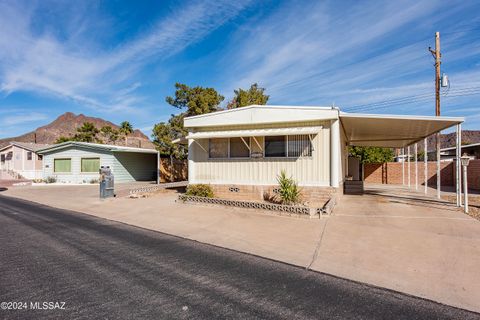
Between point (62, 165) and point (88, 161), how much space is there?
2.74m

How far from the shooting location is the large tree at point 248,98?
26.0 m

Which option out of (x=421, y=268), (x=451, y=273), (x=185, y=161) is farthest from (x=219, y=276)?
(x=185, y=161)

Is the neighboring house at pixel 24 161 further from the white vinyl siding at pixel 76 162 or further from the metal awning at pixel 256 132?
the metal awning at pixel 256 132

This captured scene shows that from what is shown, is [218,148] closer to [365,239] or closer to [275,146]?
[275,146]

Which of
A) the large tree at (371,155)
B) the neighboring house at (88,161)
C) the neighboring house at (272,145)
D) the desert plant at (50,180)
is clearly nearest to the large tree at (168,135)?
the neighboring house at (88,161)

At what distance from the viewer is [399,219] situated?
7207 millimetres

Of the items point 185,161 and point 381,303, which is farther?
point 185,161

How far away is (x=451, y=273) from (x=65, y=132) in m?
126

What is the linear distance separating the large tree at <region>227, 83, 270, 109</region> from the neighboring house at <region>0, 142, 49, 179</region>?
64.5ft

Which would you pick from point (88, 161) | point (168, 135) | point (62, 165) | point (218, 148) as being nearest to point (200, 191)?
point (218, 148)

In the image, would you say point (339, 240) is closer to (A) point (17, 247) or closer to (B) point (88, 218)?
(A) point (17, 247)

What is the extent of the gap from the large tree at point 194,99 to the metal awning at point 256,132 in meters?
11.2

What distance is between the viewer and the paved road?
2.83 meters

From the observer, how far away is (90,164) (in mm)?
21094
